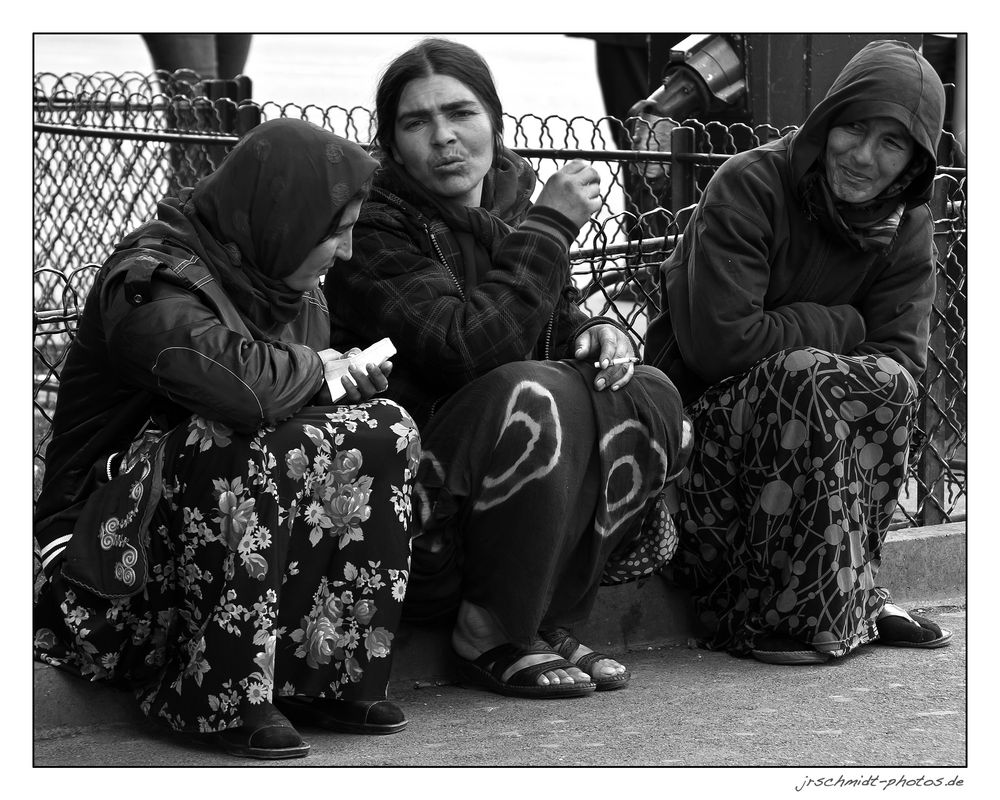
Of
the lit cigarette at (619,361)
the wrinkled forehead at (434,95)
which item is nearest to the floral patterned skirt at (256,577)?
the lit cigarette at (619,361)

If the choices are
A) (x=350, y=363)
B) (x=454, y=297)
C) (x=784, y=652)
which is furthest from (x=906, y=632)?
(x=350, y=363)

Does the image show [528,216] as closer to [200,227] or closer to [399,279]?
[399,279]

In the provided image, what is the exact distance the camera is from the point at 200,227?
8.27 ft

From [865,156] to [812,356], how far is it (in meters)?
0.47

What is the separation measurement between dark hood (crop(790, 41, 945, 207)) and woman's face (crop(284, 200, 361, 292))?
1.17 metres

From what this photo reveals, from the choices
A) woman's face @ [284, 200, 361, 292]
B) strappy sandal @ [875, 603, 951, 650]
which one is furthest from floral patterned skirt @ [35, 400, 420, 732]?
strappy sandal @ [875, 603, 951, 650]

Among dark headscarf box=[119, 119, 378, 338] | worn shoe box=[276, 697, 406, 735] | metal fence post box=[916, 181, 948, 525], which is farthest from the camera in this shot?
metal fence post box=[916, 181, 948, 525]

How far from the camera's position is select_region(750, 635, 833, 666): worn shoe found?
3.13 meters

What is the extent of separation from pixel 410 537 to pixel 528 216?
74cm

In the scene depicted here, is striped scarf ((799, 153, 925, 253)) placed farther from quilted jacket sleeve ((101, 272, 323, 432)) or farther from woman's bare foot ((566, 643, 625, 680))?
quilted jacket sleeve ((101, 272, 323, 432))

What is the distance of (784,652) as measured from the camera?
10.3 feet

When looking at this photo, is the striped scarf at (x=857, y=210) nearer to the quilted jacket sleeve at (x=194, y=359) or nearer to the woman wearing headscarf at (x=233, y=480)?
the woman wearing headscarf at (x=233, y=480)

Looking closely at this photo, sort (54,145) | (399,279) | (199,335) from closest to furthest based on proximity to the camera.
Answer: (199,335)
(399,279)
(54,145)

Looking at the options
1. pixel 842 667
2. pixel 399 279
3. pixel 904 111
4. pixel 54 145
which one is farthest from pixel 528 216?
pixel 54 145
